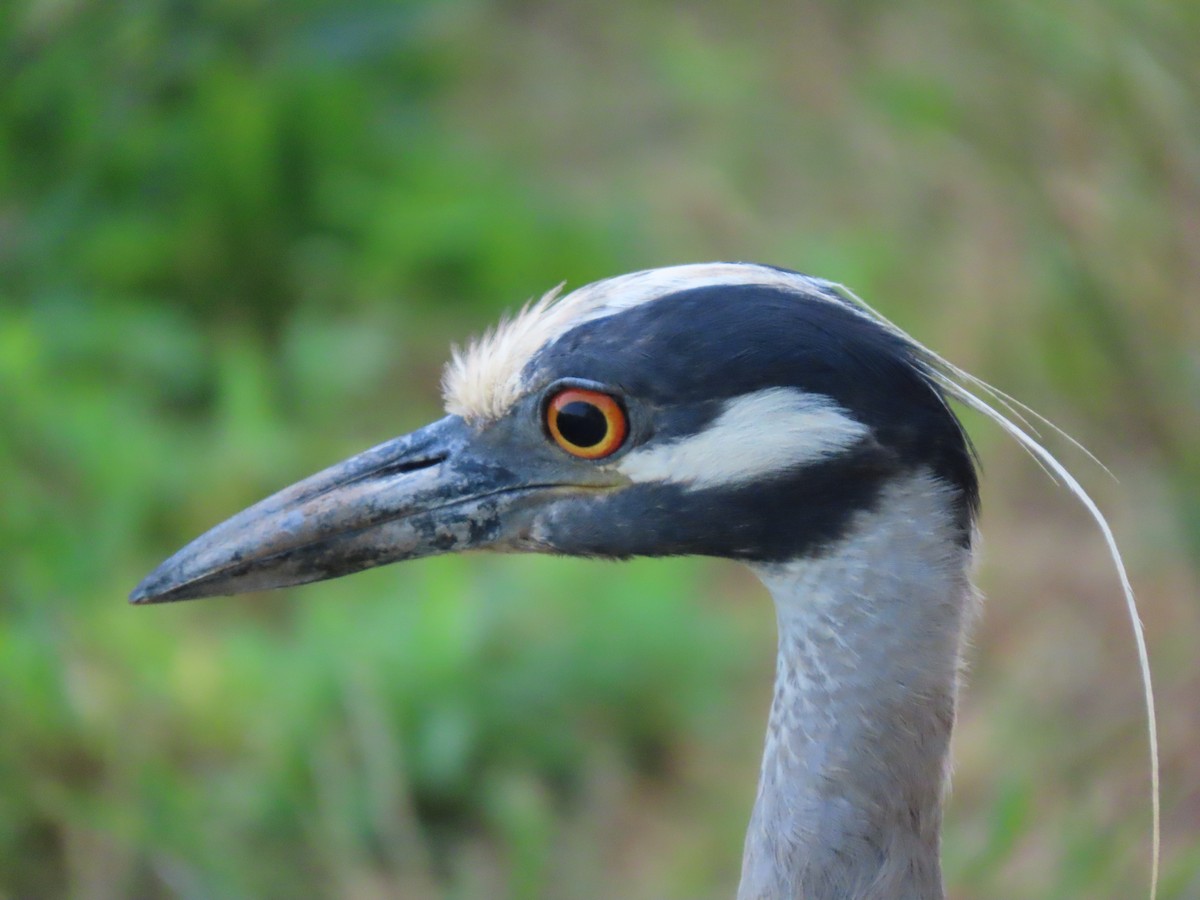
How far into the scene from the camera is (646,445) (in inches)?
65.4

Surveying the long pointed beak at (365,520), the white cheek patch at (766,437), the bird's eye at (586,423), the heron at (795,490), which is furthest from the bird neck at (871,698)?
the long pointed beak at (365,520)

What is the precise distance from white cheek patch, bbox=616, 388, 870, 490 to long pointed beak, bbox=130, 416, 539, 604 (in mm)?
266

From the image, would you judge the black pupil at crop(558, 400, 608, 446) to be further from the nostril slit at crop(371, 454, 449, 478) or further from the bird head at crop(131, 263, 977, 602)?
the nostril slit at crop(371, 454, 449, 478)

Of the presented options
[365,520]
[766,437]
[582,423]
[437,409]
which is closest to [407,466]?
[365,520]

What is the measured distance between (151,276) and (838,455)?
3331mm

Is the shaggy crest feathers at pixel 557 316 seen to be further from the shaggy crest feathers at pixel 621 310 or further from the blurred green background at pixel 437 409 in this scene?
the blurred green background at pixel 437 409

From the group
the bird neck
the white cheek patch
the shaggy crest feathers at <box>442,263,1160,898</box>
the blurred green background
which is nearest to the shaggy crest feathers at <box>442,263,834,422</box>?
the shaggy crest feathers at <box>442,263,1160,898</box>

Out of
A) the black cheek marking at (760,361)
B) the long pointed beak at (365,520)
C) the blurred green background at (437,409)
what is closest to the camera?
the black cheek marking at (760,361)

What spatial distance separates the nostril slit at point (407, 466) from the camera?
1798mm

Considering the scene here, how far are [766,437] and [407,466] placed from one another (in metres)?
0.53

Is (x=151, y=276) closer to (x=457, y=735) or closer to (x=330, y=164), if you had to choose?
(x=330, y=164)

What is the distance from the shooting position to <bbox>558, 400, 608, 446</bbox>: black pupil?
166 centimetres

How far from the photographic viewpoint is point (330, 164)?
4.55 metres

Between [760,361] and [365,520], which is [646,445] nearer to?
[760,361]
